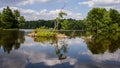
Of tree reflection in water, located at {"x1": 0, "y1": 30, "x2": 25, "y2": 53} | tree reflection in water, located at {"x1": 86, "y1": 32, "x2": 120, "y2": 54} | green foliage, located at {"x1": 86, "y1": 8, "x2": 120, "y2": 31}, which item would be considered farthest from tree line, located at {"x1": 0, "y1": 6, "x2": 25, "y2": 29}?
tree reflection in water, located at {"x1": 86, "y1": 32, "x2": 120, "y2": 54}

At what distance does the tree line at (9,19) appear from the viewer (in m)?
150

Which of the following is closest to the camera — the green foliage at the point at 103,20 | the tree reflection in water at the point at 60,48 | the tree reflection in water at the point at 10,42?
the tree reflection in water at the point at 60,48

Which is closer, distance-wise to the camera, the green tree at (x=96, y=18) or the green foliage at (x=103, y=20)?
the green foliage at (x=103, y=20)

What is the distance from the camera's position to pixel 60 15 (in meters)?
77.3

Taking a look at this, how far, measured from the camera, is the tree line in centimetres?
15038

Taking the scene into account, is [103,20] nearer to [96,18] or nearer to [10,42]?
[96,18]

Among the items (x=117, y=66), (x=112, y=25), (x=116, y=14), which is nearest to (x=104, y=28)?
(x=112, y=25)

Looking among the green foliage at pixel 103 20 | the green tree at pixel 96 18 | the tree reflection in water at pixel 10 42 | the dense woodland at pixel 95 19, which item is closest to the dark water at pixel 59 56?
the tree reflection in water at pixel 10 42

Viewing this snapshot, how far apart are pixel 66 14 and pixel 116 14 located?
247 feet

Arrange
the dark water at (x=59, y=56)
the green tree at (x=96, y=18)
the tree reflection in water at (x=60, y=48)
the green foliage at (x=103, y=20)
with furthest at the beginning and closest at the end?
the green tree at (x=96, y=18) → the green foliage at (x=103, y=20) → the tree reflection in water at (x=60, y=48) → the dark water at (x=59, y=56)

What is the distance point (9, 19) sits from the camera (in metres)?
154

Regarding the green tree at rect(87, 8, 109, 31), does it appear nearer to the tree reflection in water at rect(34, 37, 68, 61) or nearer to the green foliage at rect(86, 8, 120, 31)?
the green foliage at rect(86, 8, 120, 31)

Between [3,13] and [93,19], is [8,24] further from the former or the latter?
[93,19]

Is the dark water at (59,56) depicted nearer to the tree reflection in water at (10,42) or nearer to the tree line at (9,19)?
the tree reflection in water at (10,42)
